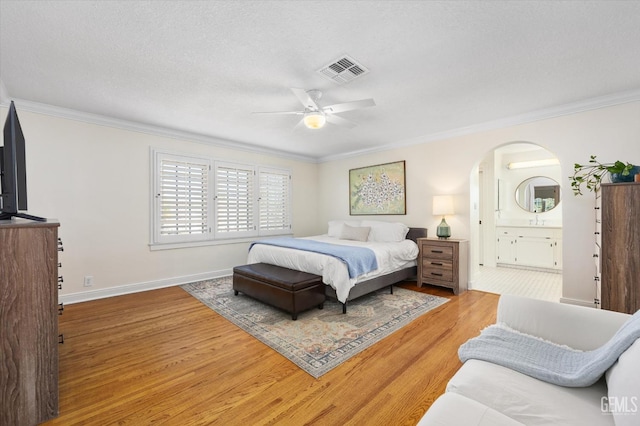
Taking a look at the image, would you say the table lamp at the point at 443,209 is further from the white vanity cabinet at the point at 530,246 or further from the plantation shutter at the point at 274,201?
the plantation shutter at the point at 274,201

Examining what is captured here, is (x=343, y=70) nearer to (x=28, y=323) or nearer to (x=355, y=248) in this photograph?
(x=355, y=248)

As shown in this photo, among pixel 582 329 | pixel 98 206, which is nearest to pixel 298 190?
pixel 98 206

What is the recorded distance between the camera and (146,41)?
7.01 feet

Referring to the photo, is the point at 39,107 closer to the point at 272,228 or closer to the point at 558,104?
the point at 272,228

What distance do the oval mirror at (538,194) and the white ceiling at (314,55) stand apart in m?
2.86

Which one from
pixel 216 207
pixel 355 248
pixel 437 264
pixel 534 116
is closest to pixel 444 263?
pixel 437 264

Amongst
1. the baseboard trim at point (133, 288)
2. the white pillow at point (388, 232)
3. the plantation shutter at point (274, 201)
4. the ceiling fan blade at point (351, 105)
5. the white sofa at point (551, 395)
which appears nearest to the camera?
the white sofa at point (551, 395)

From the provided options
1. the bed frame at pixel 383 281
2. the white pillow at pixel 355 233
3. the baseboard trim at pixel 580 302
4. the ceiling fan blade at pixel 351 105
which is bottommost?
the baseboard trim at pixel 580 302

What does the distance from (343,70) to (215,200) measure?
3.31m

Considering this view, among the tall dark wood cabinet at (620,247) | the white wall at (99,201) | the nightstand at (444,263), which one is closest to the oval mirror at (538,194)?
the nightstand at (444,263)

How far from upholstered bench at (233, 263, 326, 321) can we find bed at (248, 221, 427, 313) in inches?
5.7

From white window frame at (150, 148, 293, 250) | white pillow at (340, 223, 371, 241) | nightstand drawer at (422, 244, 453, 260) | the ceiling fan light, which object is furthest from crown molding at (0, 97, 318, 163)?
nightstand drawer at (422, 244, 453, 260)

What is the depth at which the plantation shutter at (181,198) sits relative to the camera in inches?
169

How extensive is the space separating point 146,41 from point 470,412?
3.01 m
